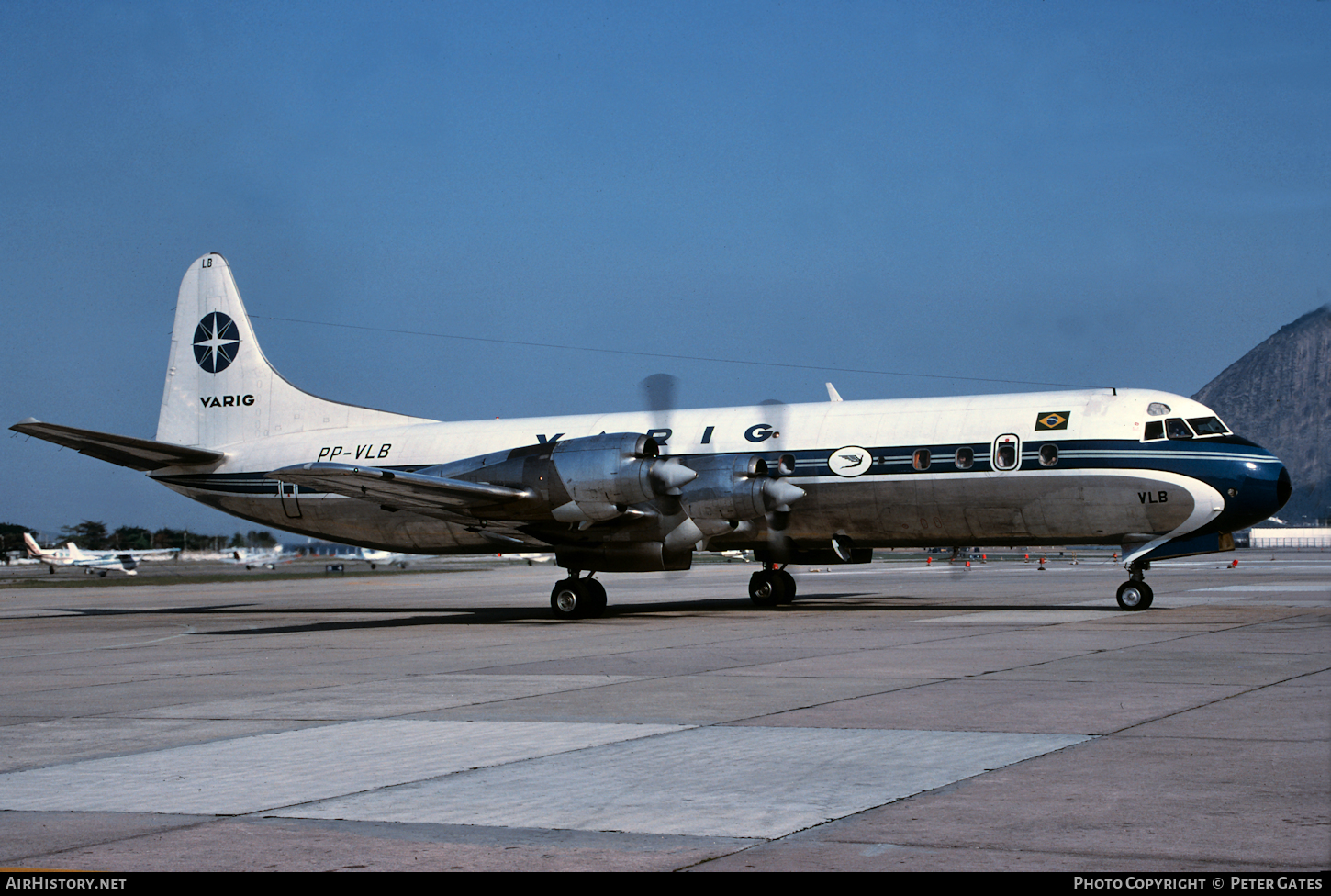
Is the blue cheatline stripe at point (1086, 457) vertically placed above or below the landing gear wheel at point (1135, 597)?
above

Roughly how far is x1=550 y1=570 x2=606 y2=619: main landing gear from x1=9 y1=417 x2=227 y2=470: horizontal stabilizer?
1064 centimetres

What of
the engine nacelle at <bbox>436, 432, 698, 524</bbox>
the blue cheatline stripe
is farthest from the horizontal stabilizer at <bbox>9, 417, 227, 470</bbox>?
the blue cheatline stripe

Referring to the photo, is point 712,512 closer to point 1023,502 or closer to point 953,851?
point 1023,502

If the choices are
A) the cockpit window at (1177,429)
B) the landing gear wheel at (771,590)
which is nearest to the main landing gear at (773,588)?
the landing gear wheel at (771,590)

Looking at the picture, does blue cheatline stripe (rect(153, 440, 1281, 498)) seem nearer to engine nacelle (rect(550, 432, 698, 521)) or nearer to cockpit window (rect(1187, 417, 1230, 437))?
cockpit window (rect(1187, 417, 1230, 437))

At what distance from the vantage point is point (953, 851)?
5.57 m

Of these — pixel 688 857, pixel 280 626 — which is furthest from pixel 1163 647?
pixel 280 626

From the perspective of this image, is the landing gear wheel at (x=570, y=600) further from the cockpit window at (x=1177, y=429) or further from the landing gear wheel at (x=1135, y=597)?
the cockpit window at (x=1177, y=429)

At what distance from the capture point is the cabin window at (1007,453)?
22641 millimetres

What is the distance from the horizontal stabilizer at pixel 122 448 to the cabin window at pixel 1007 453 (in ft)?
60.7

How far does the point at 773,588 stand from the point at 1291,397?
15.3m

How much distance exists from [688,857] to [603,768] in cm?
234

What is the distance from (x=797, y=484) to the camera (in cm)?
2433

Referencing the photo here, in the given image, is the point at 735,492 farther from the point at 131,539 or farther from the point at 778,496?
the point at 131,539
